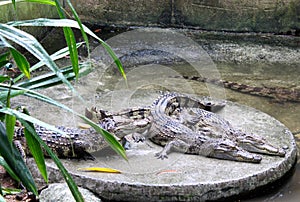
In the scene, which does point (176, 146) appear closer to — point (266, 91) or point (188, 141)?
point (188, 141)

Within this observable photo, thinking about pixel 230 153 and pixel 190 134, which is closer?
pixel 230 153

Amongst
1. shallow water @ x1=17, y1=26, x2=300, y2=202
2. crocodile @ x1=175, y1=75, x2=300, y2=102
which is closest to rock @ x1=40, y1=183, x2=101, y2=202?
shallow water @ x1=17, y1=26, x2=300, y2=202

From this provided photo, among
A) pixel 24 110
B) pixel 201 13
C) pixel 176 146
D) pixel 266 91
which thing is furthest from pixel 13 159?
pixel 201 13

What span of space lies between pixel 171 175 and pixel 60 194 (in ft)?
2.11

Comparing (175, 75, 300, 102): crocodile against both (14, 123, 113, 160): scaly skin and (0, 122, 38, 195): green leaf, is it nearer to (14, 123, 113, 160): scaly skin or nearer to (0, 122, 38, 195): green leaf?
(14, 123, 113, 160): scaly skin

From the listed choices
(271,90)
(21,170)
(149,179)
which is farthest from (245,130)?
(21,170)

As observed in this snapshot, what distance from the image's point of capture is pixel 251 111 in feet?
12.5

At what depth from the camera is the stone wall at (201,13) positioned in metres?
6.36

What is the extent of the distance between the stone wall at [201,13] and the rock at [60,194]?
13.5ft

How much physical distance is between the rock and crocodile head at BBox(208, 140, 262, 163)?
807 millimetres

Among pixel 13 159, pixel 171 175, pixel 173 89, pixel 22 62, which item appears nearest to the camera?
pixel 13 159

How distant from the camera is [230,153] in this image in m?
3.05

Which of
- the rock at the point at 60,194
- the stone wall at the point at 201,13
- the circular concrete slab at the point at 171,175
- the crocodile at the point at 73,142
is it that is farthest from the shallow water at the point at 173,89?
the stone wall at the point at 201,13

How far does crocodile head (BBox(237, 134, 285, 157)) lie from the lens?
10.2ft
